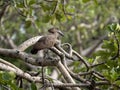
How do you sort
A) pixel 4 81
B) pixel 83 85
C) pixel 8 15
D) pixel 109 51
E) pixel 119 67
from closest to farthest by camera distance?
1. pixel 4 81
2. pixel 83 85
3. pixel 119 67
4. pixel 109 51
5. pixel 8 15

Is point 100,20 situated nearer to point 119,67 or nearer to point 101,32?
point 101,32

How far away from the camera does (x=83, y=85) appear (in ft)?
9.85

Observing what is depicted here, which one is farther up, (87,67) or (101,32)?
(101,32)

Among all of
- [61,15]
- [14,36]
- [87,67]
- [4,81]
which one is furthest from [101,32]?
[4,81]

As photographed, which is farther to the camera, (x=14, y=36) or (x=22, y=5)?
(x=14, y=36)

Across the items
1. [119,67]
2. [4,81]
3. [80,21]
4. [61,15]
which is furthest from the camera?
[80,21]

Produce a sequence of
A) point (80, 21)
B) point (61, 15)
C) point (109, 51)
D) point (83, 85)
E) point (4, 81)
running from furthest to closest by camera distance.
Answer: point (80, 21) < point (61, 15) < point (109, 51) < point (83, 85) < point (4, 81)

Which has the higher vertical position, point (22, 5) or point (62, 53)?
point (22, 5)

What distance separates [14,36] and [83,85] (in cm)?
643

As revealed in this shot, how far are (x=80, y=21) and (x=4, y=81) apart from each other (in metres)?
6.63

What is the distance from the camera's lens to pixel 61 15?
4.22 meters

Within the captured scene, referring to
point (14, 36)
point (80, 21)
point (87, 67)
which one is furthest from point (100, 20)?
point (87, 67)

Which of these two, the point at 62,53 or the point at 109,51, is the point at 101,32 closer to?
the point at 109,51

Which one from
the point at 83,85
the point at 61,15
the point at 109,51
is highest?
the point at 61,15
